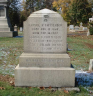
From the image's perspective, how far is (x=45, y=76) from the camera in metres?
A: 3.94

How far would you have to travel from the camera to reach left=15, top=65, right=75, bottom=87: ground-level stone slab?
3922 millimetres

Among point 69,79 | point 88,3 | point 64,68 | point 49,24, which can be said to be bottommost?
point 69,79

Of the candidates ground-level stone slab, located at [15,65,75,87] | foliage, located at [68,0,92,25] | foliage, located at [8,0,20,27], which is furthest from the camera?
foliage, located at [8,0,20,27]

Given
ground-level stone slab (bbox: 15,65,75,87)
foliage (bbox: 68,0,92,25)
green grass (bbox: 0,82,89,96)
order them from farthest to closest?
foliage (bbox: 68,0,92,25), ground-level stone slab (bbox: 15,65,75,87), green grass (bbox: 0,82,89,96)

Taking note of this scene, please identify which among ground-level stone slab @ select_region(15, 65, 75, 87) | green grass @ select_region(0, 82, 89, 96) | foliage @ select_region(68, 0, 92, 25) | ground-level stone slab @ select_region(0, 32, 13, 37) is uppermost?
foliage @ select_region(68, 0, 92, 25)

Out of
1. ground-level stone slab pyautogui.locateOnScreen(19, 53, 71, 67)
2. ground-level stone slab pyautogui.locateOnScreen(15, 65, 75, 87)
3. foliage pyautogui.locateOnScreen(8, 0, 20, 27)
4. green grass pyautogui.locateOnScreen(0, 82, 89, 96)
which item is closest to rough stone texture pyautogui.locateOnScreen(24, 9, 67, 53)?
ground-level stone slab pyautogui.locateOnScreen(19, 53, 71, 67)

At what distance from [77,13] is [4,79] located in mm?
39499

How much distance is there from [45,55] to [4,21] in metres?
14.0

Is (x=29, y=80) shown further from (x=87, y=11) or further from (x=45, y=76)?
(x=87, y=11)

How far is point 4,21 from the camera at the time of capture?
16.8m

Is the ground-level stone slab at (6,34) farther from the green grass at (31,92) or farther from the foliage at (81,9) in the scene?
the foliage at (81,9)

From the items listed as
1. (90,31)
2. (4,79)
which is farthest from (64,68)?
(90,31)

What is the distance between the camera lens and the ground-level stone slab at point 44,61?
4.02 meters

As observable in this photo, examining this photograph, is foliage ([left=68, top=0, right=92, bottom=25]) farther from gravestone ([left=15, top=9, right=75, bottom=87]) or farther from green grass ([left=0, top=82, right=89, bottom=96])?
green grass ([left=0, top=82, right=89, bottom=96])
